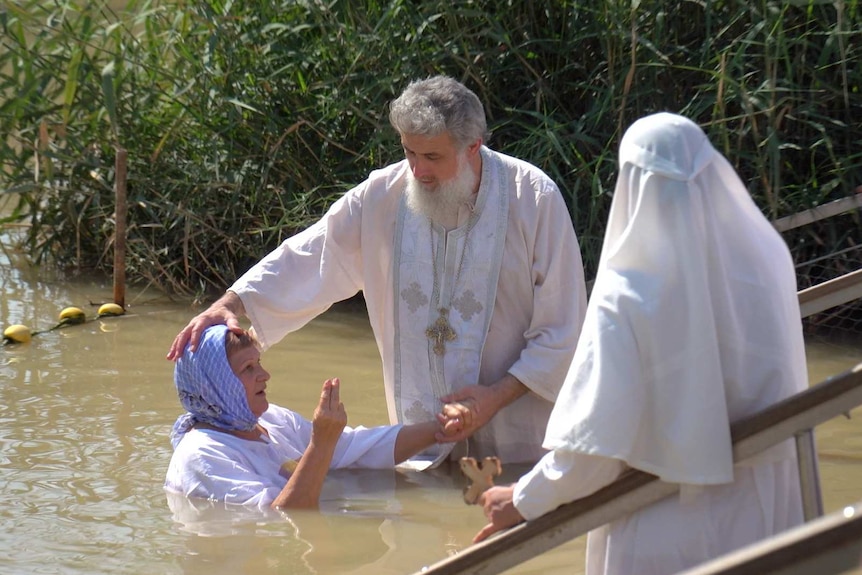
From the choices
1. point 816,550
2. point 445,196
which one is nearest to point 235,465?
point 445,196

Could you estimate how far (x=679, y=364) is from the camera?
9.07ft

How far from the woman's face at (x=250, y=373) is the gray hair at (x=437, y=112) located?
1036mm

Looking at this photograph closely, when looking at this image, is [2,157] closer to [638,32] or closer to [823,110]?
[638,32]

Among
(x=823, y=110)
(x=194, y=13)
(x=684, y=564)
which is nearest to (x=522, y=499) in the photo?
(x=684, y=564)

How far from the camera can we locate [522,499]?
2.90m

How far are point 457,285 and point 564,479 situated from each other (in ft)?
8.02

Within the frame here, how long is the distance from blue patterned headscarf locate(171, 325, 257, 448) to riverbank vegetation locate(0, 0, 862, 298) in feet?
9.81

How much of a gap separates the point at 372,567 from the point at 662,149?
2029mm

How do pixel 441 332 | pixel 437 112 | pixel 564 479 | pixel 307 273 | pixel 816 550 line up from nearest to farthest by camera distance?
pixel 816 550 < pixel 564 479 < pixel 437 112 < pixel 441 332 < pixel 307 273

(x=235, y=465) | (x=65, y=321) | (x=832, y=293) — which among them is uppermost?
(x=832, y=293)

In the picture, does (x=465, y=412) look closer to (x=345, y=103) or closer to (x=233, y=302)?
(x=233, y=302)

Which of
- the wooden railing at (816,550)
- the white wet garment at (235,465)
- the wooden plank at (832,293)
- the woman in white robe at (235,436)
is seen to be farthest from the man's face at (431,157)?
the wooden railing at (816,550)

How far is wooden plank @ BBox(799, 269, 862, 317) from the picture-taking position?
→ 12.6 feet

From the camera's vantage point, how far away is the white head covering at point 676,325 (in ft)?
9.01
